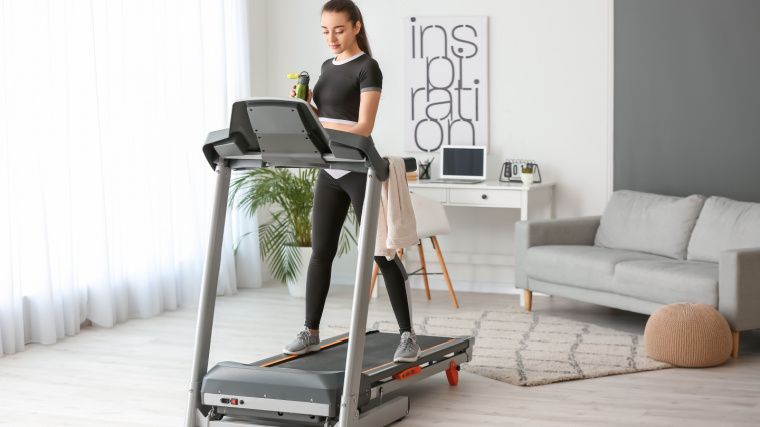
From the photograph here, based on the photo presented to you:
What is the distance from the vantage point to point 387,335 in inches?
163

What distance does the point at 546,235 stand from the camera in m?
5.59

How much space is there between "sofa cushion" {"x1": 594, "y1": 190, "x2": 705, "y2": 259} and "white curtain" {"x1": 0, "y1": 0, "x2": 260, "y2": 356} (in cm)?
248

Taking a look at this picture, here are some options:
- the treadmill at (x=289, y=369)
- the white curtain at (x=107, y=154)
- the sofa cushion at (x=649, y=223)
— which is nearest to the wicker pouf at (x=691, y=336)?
the sofa cushion at (x=649, y=223)

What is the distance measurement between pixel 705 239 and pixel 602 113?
1.32 metres

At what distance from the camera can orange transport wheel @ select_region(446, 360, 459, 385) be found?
12.7ft

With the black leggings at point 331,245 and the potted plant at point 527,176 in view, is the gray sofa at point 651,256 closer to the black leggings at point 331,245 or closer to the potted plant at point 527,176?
the potted plant at point 527,176

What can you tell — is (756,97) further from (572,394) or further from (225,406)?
(225,406)

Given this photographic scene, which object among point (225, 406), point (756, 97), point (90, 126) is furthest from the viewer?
point (756, 97)

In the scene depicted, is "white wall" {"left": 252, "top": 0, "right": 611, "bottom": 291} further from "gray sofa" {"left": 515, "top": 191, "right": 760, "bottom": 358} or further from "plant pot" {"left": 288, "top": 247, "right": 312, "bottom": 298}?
"plant pot" {"left": 288, "top": 247, "right": 312, "bottom": 298}

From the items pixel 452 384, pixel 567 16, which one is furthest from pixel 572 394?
pixel 567 16

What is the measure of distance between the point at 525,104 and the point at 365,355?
9.87 ft

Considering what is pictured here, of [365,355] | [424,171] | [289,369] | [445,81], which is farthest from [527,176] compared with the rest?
[289,369]

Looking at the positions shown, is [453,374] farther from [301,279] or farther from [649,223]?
[301,279]

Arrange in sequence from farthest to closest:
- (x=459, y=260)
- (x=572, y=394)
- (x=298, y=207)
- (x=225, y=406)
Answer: (x=459, y=260) → (x=298, y=207) → (x=572, y=394) → (x=225, y=406)
